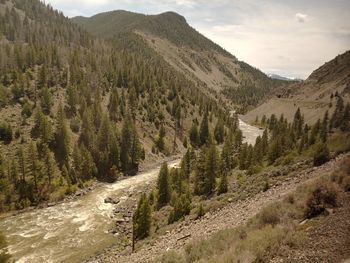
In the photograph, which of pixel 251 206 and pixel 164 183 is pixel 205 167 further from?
pixel 251 206

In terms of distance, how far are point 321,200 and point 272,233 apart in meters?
4.82

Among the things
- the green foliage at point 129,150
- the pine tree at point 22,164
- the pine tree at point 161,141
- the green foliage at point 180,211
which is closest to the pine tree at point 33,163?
the pine tree at point 22,164

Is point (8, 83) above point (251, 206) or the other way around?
above

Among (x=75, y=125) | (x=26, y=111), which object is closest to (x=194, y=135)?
(x=75, y=125)

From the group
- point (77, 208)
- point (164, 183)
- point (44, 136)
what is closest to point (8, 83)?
point (44, 136)

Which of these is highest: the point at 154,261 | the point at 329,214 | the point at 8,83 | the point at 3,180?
the point at 8,83

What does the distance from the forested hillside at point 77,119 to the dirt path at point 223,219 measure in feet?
126

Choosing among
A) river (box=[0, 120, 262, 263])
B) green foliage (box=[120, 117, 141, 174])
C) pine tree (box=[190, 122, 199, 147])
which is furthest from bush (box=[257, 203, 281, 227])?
pine tree (box=[190, 122, 199, 147])

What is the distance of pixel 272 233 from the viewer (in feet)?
56.3

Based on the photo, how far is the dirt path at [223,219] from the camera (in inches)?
1027

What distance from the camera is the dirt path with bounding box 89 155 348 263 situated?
26078 mm

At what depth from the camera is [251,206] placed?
2778cm

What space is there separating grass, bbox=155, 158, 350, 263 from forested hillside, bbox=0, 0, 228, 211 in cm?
4817

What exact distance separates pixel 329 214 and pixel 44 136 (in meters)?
68.0
